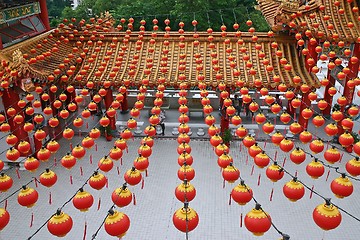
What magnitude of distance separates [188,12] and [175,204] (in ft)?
69.1

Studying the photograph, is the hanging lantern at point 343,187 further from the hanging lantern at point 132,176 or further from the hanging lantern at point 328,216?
the hanging lantern at point 132,176

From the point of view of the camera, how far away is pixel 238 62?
52.0ft

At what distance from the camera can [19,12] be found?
50.2 ft

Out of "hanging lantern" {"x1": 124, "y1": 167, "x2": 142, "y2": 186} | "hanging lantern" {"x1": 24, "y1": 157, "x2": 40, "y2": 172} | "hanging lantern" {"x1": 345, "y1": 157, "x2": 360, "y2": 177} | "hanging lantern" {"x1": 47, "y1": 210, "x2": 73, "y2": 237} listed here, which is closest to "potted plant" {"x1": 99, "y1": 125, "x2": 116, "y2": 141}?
"hanging lantern" {"x1": 24, "y1": 157, "x2": 40, "y2": 172}

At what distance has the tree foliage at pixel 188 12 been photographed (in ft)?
100

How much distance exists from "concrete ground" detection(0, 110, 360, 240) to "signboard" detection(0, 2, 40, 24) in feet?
18.0

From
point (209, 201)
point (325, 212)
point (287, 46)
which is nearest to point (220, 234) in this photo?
point (209, 201)

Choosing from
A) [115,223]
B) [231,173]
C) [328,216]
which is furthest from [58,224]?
[328,216]

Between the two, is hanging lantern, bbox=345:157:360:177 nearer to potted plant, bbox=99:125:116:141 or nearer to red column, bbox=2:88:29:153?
potted plant, bbox=99:125:116:141

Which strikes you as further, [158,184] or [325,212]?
[158,184]

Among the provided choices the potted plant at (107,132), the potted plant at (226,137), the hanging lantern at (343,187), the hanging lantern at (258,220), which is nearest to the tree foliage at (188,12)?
the potted plant at (107,132)

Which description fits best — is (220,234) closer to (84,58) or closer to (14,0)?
(84,58)

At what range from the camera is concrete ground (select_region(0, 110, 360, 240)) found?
10.7 metres

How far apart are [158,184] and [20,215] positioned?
15.2ft
